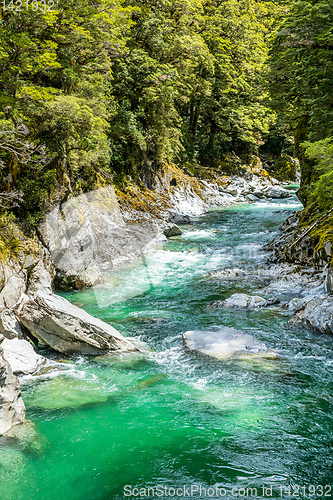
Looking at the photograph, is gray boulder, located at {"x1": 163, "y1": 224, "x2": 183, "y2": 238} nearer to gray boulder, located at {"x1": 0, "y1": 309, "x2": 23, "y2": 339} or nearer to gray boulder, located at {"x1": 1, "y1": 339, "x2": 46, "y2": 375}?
gray boulder, located at {"x1": 0, "y1": 309, "x2": 23, "y2": 339}

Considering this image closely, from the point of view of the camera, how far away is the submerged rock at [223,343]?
7809 millimetres

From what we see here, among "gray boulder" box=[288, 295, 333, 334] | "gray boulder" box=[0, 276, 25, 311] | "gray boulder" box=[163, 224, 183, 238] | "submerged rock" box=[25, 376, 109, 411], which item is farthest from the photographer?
"gray boulder" box=[163, 224, 183, 238]

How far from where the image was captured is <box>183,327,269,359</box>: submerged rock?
7809 mm

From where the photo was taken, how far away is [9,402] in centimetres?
554

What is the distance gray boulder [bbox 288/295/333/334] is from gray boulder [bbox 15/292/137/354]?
12.8 feet

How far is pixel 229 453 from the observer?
16.9ft

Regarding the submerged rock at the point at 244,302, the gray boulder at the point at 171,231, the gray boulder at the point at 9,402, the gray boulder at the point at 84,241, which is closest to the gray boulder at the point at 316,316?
the submerged rock at the point at 244,302

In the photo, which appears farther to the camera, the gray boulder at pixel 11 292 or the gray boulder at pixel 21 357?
the gray boulder at pixel 11 292

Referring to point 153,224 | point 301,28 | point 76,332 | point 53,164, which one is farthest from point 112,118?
point 76,332

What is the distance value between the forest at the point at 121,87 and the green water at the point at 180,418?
436cm

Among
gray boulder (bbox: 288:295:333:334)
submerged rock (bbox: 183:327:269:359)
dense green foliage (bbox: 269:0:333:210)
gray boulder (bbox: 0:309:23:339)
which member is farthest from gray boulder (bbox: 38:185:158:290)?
dense green foliage (bbox: 269:0:333:210)

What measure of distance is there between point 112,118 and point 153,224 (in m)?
6.11

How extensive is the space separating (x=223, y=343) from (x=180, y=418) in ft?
8.28

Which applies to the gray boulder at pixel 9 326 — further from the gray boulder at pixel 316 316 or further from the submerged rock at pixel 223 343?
the gray boulder at pixel 316 316
